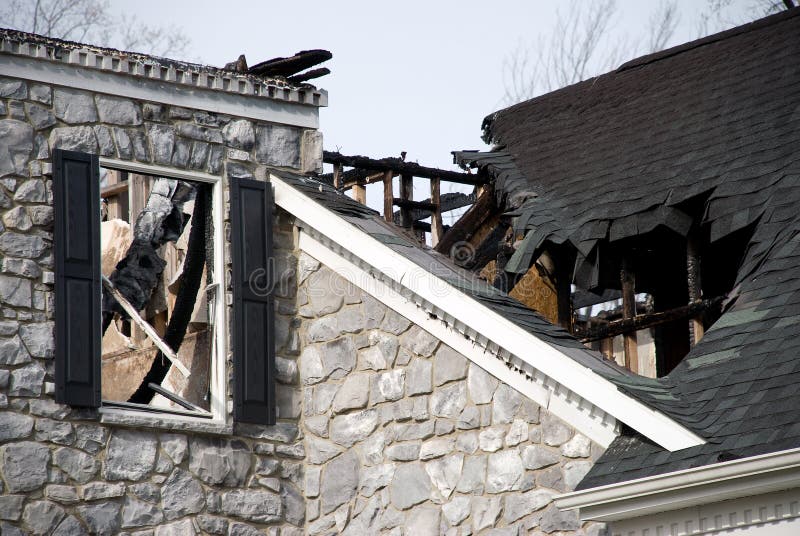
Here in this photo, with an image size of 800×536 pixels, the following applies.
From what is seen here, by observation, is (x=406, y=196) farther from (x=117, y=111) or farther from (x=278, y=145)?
(x=117, y=111)

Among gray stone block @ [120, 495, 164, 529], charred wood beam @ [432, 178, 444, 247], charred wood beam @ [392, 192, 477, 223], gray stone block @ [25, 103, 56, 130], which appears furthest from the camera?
charred wood beam @ [392, 192, 477, 223]

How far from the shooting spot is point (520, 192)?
12.2m

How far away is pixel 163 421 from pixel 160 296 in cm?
248

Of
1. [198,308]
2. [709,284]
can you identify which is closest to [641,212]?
[709,284]

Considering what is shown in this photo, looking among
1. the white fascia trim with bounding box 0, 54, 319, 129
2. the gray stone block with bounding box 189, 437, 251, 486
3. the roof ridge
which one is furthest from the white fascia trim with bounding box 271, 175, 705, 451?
the roof ridge

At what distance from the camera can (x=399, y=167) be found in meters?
13.6

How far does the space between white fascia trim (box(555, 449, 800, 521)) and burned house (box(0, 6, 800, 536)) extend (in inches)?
0.6

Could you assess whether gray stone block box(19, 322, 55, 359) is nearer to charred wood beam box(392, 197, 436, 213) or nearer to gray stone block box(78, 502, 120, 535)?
gray stone block box(78, 502, 120, 535)

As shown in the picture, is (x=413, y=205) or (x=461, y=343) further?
(x=413, y=205)

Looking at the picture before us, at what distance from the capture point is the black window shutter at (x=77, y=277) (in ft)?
26.5

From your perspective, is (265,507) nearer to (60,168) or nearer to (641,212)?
(60,168)

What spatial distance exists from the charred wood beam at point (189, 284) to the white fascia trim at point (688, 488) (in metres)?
3.59

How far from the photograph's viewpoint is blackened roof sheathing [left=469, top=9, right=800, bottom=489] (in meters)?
→ 6.97

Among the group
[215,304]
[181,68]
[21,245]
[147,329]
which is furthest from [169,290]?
[21,245]
